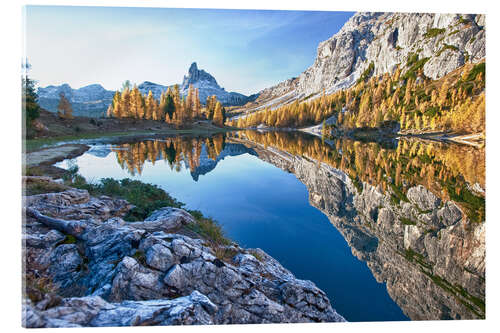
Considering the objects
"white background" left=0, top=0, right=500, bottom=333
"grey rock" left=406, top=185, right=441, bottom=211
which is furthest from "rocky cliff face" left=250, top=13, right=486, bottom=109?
"grey rock" left=406, top=185, right=441, bottom=211

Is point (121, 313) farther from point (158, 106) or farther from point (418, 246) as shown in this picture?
point (158, 106)

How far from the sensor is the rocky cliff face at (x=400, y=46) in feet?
52.2

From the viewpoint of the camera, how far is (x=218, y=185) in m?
14.3

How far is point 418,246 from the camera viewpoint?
7324mm

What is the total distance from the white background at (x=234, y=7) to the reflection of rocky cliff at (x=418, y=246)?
343 mm

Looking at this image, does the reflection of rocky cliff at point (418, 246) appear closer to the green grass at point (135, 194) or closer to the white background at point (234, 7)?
the white background at point (234, 7)

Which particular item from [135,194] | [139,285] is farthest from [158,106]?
[139,285]

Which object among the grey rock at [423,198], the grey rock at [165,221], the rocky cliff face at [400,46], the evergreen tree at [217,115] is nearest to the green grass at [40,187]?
the grey rock at [165,221]

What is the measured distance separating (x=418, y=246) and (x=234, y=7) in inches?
402

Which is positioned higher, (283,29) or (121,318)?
(283,29)
